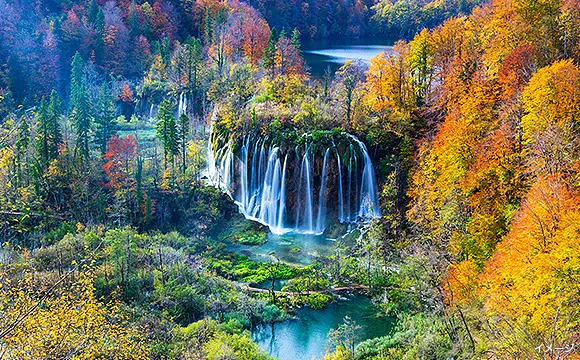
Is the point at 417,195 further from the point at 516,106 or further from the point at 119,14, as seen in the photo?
the point at 119,14

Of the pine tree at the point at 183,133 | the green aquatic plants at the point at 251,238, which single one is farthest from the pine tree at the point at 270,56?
the green aquatic plants at the point at 251,238

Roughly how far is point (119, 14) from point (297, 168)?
168ft

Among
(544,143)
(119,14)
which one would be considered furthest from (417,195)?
(119,14)

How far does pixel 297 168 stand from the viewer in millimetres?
43562

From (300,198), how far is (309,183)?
1426mm

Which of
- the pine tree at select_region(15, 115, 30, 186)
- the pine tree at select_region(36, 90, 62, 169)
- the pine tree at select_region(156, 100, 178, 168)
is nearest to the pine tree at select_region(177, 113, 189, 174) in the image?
the pine tree at select_region(156, 100, 178, 168)

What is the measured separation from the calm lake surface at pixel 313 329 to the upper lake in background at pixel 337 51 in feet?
155

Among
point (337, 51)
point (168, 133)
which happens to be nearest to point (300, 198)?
point (168, 133)

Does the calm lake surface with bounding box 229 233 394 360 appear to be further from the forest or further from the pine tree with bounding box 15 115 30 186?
the pine tree with bounding box 15 115 30 186

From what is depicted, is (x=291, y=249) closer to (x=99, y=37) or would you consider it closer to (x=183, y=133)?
(x=183, y=133)

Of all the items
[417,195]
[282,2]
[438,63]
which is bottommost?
[417,195]

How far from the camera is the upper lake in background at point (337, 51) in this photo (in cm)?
8206

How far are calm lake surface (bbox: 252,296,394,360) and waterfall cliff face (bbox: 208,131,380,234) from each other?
12.1m

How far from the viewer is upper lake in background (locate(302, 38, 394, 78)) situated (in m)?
82.1
